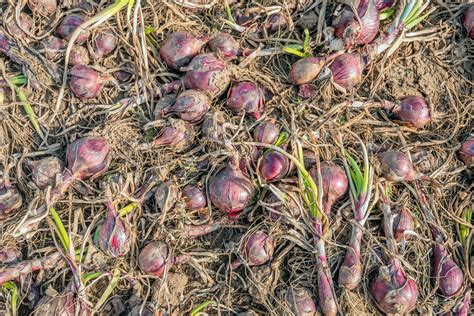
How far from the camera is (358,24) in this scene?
2182mm

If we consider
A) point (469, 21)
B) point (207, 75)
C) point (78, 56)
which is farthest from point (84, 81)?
point (469, 21)

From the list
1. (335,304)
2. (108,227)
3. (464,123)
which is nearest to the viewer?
(335,304)

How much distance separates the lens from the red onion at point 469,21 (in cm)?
233

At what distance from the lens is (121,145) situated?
2.13 meters

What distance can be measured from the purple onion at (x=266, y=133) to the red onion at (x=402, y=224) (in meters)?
0.65

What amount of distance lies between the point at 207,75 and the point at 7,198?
1076 millimetres

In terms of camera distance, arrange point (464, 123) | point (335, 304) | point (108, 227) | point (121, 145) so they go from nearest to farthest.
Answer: point (335, 304)
point (108, 227)
point (121, 145)
point (464, 123)

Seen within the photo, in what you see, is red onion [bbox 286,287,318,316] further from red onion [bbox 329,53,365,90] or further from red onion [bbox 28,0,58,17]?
red onion [bbox 28,0,58,17]

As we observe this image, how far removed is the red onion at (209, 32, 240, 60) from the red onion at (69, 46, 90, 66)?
640mm

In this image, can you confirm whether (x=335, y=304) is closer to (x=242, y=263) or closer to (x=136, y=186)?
(x=242, y=263)

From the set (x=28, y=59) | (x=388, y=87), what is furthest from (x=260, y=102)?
(x=28, y=59)

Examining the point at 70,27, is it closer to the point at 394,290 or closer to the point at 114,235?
the point at 114,235

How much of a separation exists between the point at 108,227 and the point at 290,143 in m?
0.90

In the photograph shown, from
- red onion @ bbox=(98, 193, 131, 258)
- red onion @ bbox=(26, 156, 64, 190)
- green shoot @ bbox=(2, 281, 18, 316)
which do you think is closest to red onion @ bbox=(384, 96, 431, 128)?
red onion @ bbox=(98, 193, 131, 258)
